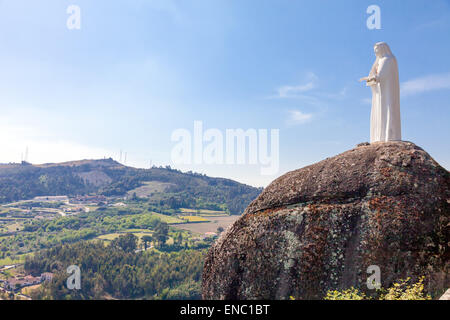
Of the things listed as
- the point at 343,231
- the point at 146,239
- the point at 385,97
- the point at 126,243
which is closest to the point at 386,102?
the point at 385,97

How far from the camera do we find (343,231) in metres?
9.66

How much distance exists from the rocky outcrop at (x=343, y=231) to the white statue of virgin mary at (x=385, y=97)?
2120mm

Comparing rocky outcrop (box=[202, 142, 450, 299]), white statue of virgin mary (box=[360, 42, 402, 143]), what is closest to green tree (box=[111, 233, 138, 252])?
white statue of virgin mary (box=[360, 42, 402, 143])

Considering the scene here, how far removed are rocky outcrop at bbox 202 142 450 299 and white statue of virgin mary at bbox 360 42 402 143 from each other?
6.96ft

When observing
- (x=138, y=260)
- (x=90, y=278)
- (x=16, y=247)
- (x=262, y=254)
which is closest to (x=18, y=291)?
(x=90, y=278)

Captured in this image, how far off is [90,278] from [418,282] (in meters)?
153

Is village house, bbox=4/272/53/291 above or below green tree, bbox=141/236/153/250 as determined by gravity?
below

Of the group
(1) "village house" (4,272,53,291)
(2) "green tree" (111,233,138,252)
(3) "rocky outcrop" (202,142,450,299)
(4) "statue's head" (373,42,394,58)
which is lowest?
(1) "village house" (4,272,53,291)

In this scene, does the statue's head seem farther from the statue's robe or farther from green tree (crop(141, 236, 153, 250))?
green tree (crop(141, 236, 153, 250))

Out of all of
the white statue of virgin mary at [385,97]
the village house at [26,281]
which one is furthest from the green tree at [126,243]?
the white statue of virgin mary at [385,97]

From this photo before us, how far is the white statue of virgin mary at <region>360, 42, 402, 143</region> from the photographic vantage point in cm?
1313

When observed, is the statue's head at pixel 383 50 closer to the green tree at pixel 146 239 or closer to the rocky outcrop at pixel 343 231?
the rocky outcrop at pixel 343 231

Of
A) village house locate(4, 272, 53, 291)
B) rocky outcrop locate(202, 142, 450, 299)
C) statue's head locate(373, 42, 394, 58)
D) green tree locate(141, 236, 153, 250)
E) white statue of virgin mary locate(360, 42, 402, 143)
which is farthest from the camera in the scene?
green tree locate(141, 236, 153, 250)
